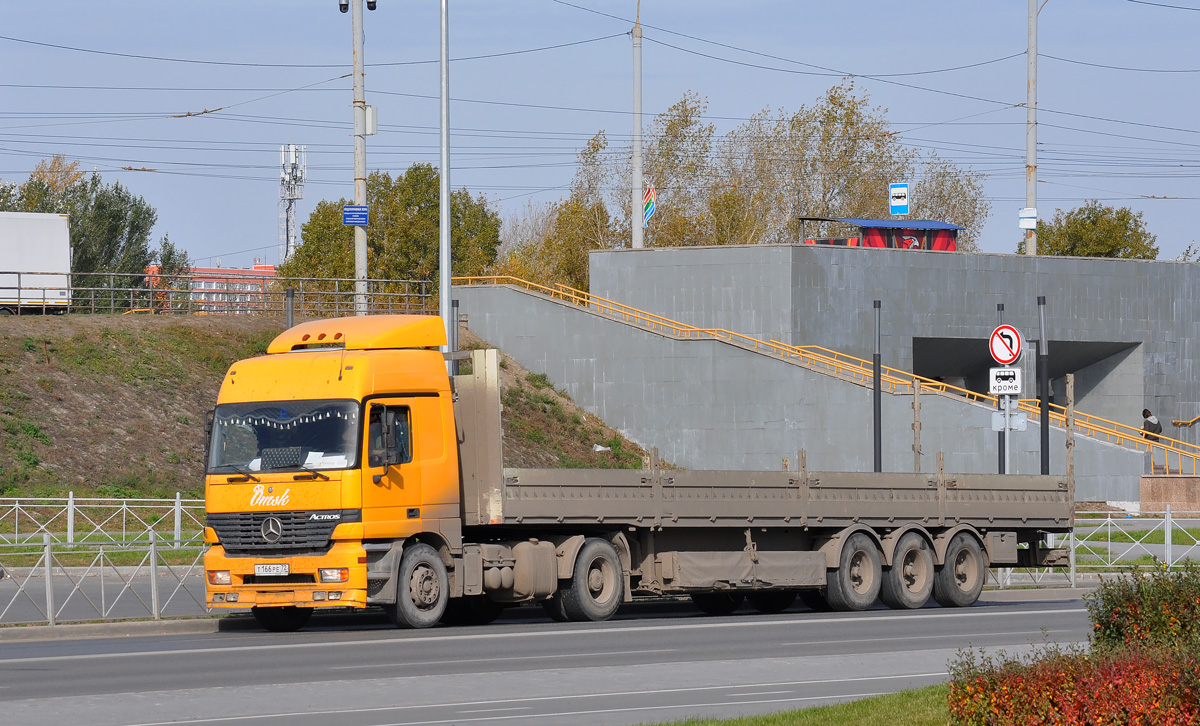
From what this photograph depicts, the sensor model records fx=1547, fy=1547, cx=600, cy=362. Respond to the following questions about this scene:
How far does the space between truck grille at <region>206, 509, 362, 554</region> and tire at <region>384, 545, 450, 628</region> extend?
3.17ft

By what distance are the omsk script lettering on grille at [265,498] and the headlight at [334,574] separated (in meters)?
0.91

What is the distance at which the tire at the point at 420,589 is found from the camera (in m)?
17.9

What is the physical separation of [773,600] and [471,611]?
5.24m

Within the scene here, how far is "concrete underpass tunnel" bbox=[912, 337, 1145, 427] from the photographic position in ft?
163

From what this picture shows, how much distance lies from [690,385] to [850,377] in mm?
4980

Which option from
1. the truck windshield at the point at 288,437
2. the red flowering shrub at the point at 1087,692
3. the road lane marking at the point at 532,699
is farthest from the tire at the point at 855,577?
the red flowering shrub at the point at 1087,692

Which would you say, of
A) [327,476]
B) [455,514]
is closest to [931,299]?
[455,514]

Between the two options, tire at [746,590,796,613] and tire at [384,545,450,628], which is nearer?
tire at [384,545,450,628]

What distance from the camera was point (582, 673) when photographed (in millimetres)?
13438

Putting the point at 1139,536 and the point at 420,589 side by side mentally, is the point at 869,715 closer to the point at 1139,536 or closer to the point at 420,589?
the point at 420,589

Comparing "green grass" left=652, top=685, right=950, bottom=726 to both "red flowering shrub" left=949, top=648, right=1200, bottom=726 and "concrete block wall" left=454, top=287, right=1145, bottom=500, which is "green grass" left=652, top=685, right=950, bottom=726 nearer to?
"red flowering shrub" left=949, top=648, right=1200, bottom=726

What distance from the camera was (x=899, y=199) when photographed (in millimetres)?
58875

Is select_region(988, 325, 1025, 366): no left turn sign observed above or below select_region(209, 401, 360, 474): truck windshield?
above

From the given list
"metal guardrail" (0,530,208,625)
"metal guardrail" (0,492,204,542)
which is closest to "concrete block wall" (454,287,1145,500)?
"metal guardrail" (0,492,204,542)
